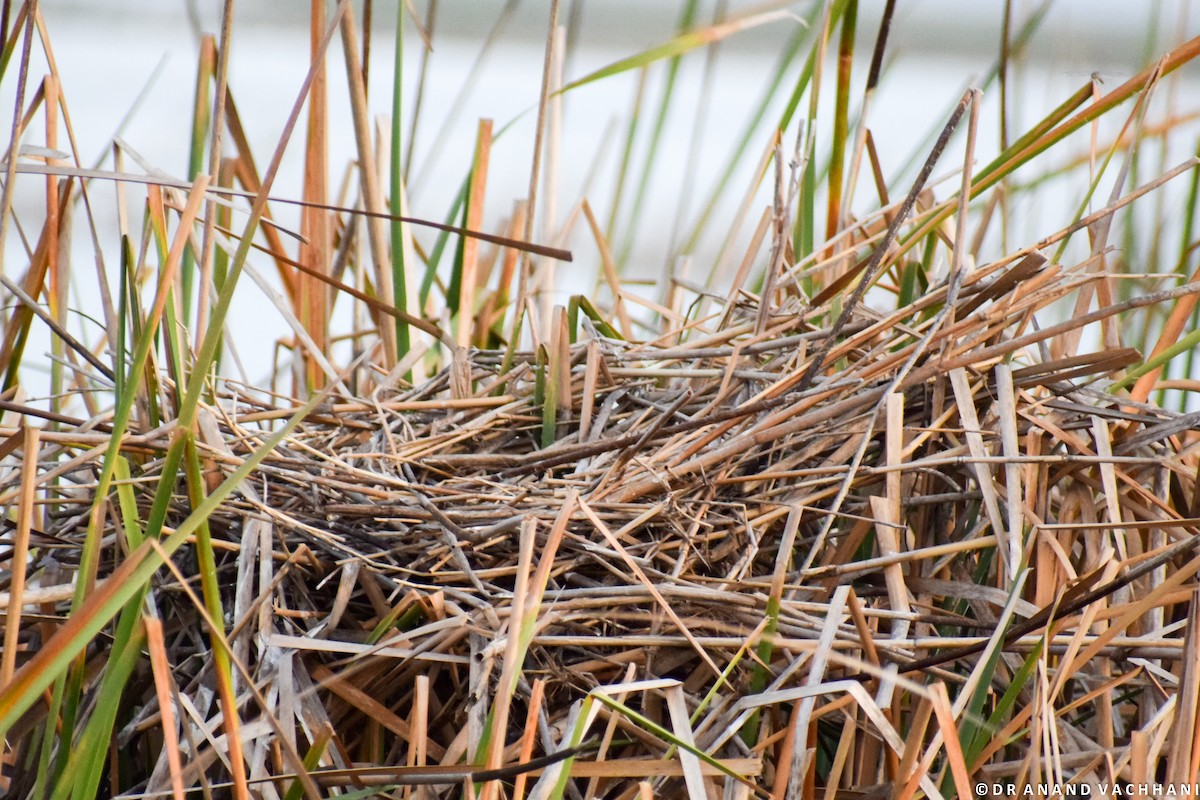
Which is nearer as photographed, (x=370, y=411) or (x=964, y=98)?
(x=964, y=98)

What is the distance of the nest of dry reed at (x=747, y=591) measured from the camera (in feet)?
1.42

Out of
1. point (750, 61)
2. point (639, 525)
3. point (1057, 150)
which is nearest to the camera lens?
point (639, 525)

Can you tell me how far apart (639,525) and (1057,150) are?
1.63 meters

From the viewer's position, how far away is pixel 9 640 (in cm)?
41

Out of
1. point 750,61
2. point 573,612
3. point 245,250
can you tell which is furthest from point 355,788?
point 750,61

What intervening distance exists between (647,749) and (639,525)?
11 centimetres

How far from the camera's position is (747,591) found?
0.49m

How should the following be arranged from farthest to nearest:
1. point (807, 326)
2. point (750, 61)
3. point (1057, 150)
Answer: point (750, 61) → point (1057, 150) → point (807, 326)

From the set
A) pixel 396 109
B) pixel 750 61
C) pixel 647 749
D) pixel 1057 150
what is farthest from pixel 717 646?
pixel 750 61

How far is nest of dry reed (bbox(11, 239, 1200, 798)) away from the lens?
43 cm

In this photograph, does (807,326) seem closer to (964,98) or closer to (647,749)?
(964,98)

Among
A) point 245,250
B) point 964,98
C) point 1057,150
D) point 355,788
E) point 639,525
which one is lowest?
point 355,788

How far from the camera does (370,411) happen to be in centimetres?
70

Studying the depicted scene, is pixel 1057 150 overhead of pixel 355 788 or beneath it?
overhead
